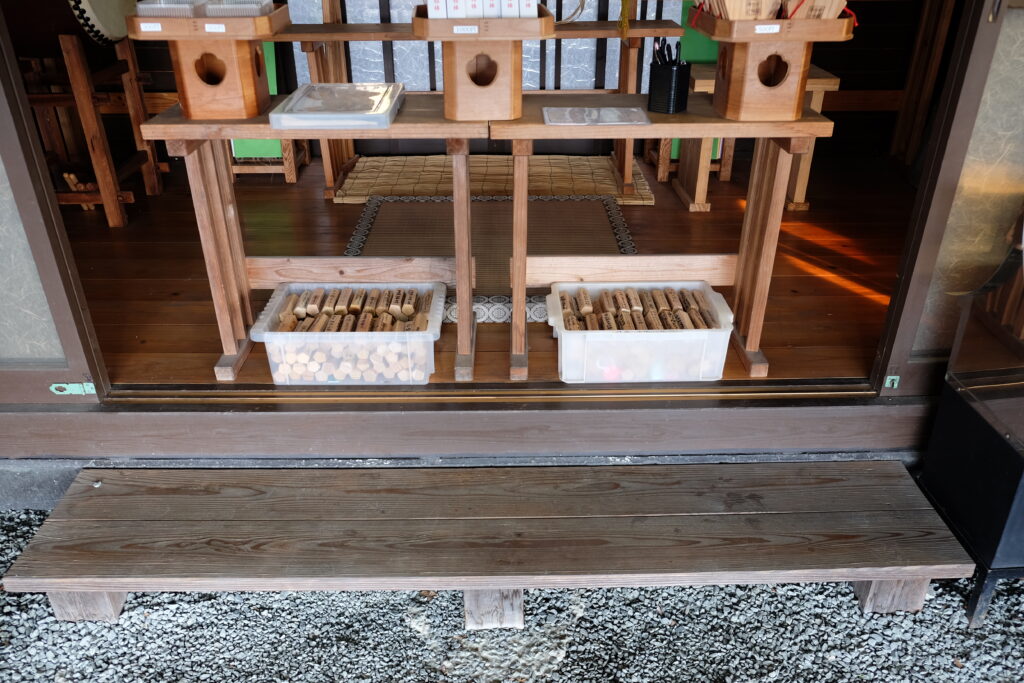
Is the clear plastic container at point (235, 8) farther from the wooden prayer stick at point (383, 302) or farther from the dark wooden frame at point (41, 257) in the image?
the wooden prayer stick at point (383, 302)

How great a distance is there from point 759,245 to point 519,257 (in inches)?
34.0

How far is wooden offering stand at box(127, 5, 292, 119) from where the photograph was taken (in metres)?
2.29

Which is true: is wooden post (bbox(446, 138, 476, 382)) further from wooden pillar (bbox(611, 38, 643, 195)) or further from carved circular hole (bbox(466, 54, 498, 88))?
wooden pillar (bbox(611, 38, 643, 195))

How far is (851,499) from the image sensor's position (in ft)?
8.20

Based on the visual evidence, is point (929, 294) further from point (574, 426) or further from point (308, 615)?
point (308, 615)

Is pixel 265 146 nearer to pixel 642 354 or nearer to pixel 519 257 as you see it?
pixel 519 257

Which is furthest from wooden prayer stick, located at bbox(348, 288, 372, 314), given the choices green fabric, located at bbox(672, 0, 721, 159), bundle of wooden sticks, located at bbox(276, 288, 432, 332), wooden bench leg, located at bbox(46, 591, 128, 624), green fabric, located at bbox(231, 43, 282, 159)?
green fabric, located at bbox(672, 0, 721, 159)

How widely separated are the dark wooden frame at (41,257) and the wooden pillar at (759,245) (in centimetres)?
229

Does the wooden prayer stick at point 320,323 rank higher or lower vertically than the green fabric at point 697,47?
lower

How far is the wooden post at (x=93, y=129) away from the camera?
3787mm

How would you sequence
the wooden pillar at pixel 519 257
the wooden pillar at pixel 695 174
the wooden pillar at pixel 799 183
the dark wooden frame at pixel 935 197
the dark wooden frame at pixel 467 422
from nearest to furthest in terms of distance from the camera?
the dark wooden frame at pixel 935 197
the wooden pillar at pixel 519 257
the dark wooden frame at pixel 467 422
the wooden pillar at pixel 695 174
the wooden pillar at pixel 799 183

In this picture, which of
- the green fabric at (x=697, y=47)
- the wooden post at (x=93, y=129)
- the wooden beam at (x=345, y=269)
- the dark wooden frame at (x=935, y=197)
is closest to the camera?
the dark wooden frame at (x=935, y=197)

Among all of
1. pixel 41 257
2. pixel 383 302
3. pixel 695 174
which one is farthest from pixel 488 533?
pixel 695 174

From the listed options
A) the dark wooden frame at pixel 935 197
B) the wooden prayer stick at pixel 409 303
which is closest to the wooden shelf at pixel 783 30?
the dark wooden frame at pixel 935 197
